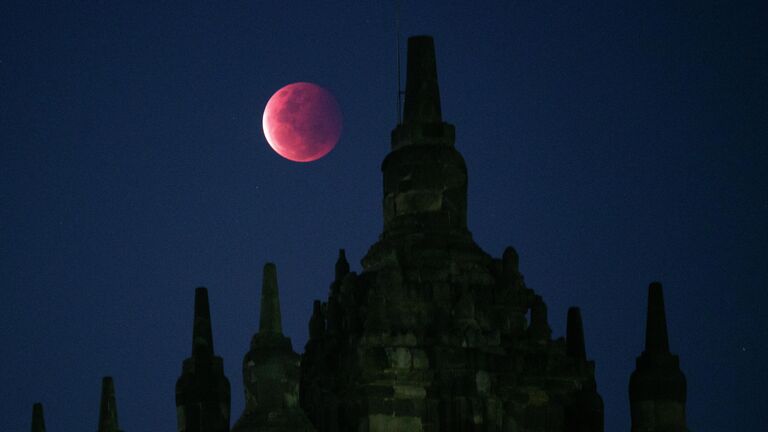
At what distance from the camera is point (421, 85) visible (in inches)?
1280

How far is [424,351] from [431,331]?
61 centimetres

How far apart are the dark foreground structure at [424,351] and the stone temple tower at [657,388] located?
0.02 metres

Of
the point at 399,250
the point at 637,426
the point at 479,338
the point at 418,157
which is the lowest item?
the point at 637,426

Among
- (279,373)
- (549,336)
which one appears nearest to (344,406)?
(279,373)

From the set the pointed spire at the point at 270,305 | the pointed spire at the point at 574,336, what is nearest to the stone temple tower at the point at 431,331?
the pointed spire at the point at 574,336

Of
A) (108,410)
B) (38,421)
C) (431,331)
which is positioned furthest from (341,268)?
(38,421)

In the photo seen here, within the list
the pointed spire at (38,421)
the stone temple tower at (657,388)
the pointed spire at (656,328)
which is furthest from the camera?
the pointed spire at (38,421)

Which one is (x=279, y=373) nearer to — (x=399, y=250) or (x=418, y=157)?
(x=399, y=250)

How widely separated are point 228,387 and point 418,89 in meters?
8.20

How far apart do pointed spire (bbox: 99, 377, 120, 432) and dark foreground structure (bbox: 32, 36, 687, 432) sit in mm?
4486

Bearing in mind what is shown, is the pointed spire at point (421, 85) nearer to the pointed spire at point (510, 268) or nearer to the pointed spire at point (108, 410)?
the pointed spire at point (510, 268)

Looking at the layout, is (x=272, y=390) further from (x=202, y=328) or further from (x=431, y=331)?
(x=431, y=331)

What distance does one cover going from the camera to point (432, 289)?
3020 cm

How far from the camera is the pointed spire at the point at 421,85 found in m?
32.3
